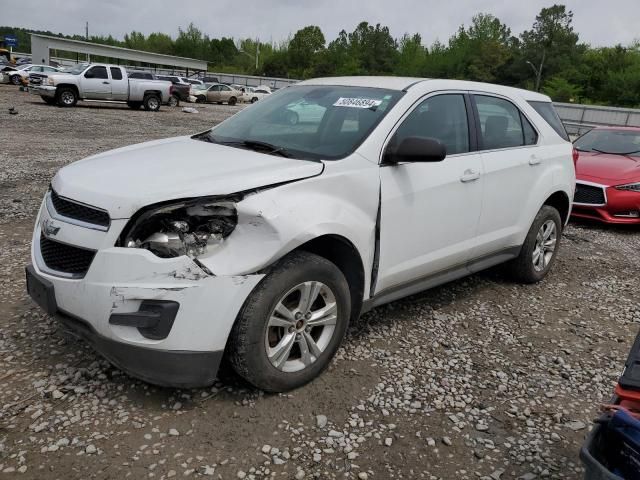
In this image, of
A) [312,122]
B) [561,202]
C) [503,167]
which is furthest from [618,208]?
[312,122]

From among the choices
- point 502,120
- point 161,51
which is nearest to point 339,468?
point 502,120

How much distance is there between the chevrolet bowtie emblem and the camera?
2.84 metres

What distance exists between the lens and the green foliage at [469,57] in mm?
60844

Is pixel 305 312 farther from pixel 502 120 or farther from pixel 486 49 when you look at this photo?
pixel 486 49

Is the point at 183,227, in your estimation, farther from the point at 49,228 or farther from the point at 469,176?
the point at 469,176

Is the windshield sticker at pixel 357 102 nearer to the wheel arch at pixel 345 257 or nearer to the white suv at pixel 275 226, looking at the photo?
the white suv at pixel 275 226

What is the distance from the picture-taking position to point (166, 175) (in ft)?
9.33

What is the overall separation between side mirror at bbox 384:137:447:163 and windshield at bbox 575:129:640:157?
6.62 metres

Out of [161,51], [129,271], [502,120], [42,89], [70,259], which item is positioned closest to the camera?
[129,271]

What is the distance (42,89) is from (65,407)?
21.1 meters

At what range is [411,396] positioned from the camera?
316 centimetres

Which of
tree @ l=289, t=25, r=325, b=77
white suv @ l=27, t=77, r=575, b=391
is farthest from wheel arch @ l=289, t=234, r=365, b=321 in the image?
tree @ l=289, t=25, r=325, b=77

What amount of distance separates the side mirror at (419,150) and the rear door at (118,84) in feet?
71.0

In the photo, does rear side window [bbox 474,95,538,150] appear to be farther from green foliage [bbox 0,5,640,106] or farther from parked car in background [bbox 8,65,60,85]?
green foliage [bbox 0,5,640,106]
